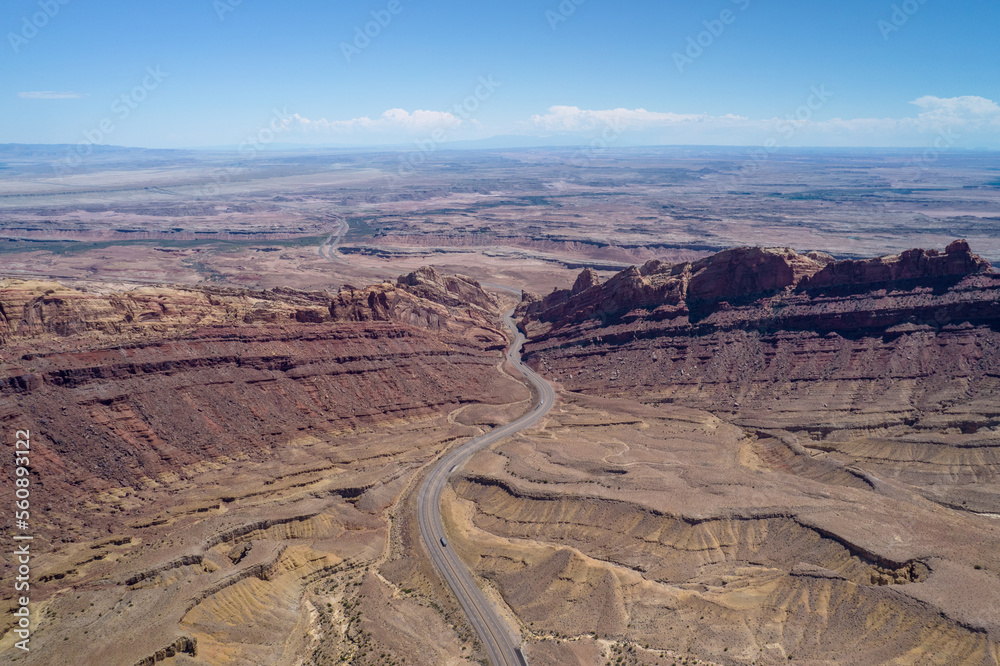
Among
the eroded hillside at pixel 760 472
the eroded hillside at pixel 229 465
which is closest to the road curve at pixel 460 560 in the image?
the eroded hillside at pixel 229 465

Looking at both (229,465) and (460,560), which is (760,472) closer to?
(460,560)

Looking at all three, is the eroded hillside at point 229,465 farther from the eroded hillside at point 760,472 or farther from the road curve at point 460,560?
the eroded hillside at point 760,472

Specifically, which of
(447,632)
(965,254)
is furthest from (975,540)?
(965,254)

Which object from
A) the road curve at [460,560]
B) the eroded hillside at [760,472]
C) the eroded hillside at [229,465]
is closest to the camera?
the eroded hillside at [760,472]

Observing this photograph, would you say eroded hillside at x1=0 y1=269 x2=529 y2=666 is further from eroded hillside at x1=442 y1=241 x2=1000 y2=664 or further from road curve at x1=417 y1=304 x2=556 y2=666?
eroded hillside at x1=442 y1=241 x2=1000 y2=664

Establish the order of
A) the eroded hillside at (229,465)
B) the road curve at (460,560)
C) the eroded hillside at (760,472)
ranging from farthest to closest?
the road curve at (460,560), the eroded hillside at (229,465), the eroded hillside at (760,472)

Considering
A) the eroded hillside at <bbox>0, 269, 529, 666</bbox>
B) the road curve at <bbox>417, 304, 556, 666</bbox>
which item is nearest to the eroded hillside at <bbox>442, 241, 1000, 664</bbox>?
the road curve at <bbox>417, 304, 556, 666</bbox>

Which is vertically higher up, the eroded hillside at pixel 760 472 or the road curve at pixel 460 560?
the eroded hillside at pixel 760 472

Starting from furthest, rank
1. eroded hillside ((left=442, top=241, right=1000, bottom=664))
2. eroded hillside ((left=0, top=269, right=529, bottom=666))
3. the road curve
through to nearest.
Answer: the road curve, eroded hillside ((left=0, top=269, right=529, bottom=666)), eroded hillside ((left=442, top=241, right=1000, bottom=664))

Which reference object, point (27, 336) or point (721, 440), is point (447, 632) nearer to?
point (721, 440)
